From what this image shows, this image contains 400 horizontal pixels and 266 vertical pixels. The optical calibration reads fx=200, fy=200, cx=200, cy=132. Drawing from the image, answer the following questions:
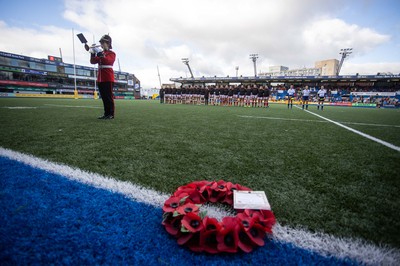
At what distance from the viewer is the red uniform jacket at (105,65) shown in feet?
15.8

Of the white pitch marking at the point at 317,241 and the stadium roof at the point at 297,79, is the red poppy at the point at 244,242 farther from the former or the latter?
the stadium roof at the point at 297,79

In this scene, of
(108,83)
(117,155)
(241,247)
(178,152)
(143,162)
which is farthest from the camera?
(108,83)

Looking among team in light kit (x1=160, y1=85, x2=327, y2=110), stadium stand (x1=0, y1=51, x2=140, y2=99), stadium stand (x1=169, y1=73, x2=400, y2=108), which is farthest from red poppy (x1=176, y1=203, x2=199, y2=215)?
stadium stand (x1=0, y1=51, x2=140, y2=99)

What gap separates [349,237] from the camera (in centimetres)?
100

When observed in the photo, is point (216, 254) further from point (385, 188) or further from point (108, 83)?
point (108, 83)

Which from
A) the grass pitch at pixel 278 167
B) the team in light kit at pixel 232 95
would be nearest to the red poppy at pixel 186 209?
the grass pitch at pixel 278 167

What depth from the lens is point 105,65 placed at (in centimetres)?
495

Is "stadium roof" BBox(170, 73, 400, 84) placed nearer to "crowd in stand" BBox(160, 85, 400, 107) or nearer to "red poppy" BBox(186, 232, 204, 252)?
"crowd in stand" BBox(160, 85, 400, 107)

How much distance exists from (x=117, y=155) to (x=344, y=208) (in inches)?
83.2

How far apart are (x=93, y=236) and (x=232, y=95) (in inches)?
709

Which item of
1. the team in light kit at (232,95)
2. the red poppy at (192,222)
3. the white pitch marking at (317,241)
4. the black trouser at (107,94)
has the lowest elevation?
the white pitch marking at (317,241)

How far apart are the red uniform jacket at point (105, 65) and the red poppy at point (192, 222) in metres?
4.93

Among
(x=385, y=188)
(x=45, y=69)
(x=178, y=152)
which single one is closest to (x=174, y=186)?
(x=178, y=152)

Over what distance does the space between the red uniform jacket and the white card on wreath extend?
15.9 feet
